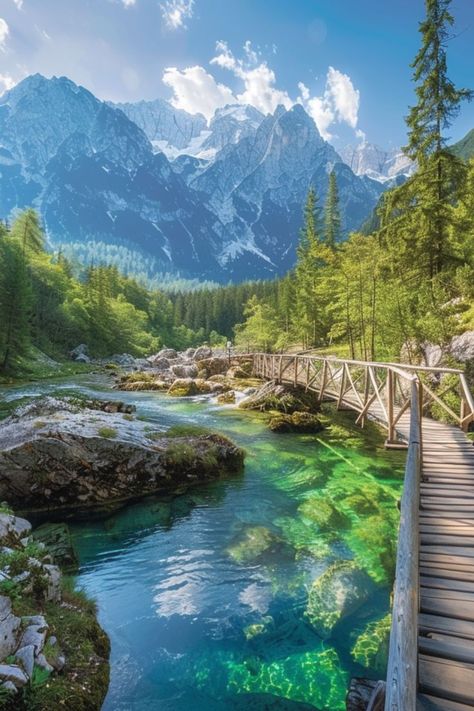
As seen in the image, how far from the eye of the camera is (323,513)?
9547 mm

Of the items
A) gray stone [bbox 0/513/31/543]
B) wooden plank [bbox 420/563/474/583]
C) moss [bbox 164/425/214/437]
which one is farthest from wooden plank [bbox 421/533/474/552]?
moss [bbox 164/425/214/437]

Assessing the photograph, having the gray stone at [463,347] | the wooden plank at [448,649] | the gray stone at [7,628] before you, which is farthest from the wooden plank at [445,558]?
the gray stone at [463,347]

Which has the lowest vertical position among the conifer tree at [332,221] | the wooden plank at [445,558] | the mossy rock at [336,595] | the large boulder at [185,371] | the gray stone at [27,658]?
the mossy rock at [336,595]

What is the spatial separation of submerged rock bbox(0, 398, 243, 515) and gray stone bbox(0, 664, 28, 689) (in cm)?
612

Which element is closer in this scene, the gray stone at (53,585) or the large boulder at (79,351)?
the gray stone at (53,585)

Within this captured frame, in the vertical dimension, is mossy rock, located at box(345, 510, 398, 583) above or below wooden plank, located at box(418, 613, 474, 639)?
below

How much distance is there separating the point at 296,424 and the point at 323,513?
8239 millimetres

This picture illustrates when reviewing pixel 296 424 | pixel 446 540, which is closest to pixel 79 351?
pixel 296 424

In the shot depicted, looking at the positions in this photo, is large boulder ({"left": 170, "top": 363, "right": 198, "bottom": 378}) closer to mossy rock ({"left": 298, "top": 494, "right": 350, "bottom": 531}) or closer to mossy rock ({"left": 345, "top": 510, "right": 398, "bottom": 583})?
mossy rock ({"left": 298, "top": 494, "right": 350, "bottom": 531})

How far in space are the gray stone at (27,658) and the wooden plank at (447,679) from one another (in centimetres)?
325

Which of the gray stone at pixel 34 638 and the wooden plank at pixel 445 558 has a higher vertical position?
the wooden plank at pixel 445 558

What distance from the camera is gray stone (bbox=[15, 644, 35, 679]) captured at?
11.4 feet

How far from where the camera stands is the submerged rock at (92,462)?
361 inches

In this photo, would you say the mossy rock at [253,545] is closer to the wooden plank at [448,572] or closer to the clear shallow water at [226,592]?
the clear shallow water at [226,592]
